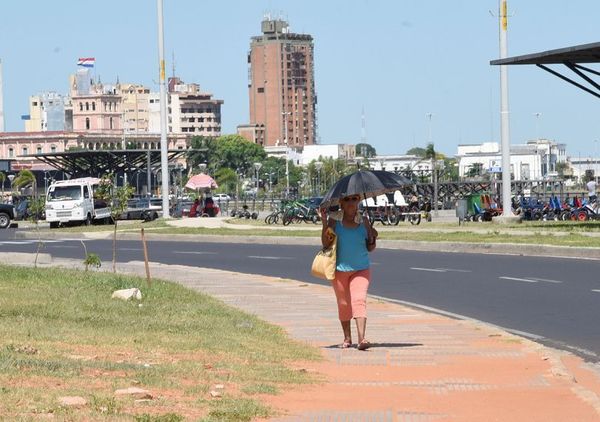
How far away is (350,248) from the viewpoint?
14.9 metres

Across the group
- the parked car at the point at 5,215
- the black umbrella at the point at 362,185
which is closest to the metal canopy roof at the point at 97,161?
the parked car at the point at 5,215

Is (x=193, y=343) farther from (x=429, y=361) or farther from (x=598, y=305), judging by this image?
(x=598, y=305)

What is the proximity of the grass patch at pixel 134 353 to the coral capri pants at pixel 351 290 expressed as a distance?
1.88ft

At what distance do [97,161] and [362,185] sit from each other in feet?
282

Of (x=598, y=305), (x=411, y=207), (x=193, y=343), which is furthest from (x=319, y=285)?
(x=411, y=207)

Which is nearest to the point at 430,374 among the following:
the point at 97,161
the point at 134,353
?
the point at 134,353

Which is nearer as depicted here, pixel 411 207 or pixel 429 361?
pixel 429 361

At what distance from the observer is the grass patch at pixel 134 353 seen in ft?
32.6

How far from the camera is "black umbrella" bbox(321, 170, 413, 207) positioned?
15.1m

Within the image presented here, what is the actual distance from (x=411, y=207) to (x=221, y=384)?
170 feet

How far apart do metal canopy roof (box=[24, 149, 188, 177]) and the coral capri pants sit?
79149mm

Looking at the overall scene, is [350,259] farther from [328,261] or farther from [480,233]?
[480,233]

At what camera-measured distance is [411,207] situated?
2472 inches

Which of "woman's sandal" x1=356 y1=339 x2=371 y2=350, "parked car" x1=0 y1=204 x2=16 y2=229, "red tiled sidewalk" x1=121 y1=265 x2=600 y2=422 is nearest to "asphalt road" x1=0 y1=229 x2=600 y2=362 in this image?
"red tiled sidewalk" x1=121 y1=265 x2=600 y2=422
